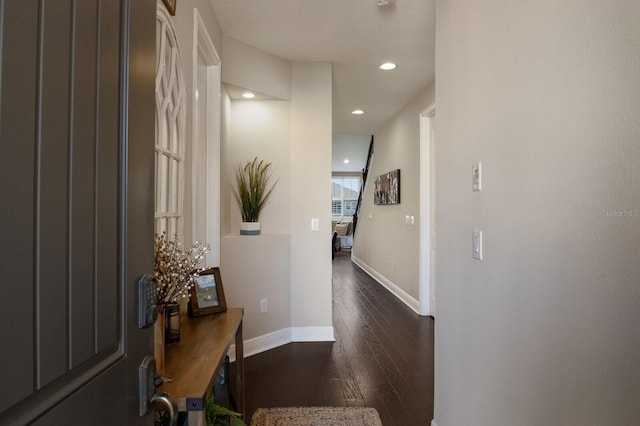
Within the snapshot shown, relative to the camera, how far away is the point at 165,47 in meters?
1.56

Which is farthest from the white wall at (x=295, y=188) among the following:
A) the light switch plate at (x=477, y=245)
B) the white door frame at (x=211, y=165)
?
the light switch plate at (x=477, y=245)

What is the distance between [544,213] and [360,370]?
2086 millimetres

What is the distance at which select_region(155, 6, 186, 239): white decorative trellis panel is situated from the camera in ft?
4.94

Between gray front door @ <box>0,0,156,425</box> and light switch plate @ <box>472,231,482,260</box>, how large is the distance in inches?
49.2

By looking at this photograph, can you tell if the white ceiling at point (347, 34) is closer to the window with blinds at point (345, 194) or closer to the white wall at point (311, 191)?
the white wall at point (311, 191)

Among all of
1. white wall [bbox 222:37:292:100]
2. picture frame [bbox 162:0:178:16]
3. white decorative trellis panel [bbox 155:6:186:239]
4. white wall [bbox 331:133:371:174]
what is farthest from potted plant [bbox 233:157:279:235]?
white wall [bbox 331:133:371:174]

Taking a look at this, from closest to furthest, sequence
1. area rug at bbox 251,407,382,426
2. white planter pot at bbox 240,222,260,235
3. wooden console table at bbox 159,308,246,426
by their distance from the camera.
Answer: wooden console table at bbox 159,308,246,426 < area rug at bbox 251,407,382,426 < white planter pot at bbox 240,222,260,235

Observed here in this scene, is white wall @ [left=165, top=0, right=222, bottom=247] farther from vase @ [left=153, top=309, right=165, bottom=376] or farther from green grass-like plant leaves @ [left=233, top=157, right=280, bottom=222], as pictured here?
green grass-like plant leaves @ [left=233, top=157, right=280, bottom=222]

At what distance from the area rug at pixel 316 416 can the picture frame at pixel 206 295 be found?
78 centimetres

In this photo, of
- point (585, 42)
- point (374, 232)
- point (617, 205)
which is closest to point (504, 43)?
point (585, 42)

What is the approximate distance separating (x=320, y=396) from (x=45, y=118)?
235cm

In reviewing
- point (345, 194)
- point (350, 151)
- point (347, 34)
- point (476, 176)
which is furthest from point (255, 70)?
point (345, 194)

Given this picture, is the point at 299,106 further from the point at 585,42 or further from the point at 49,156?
the point at 49,156

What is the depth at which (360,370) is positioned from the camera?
9.11ft
